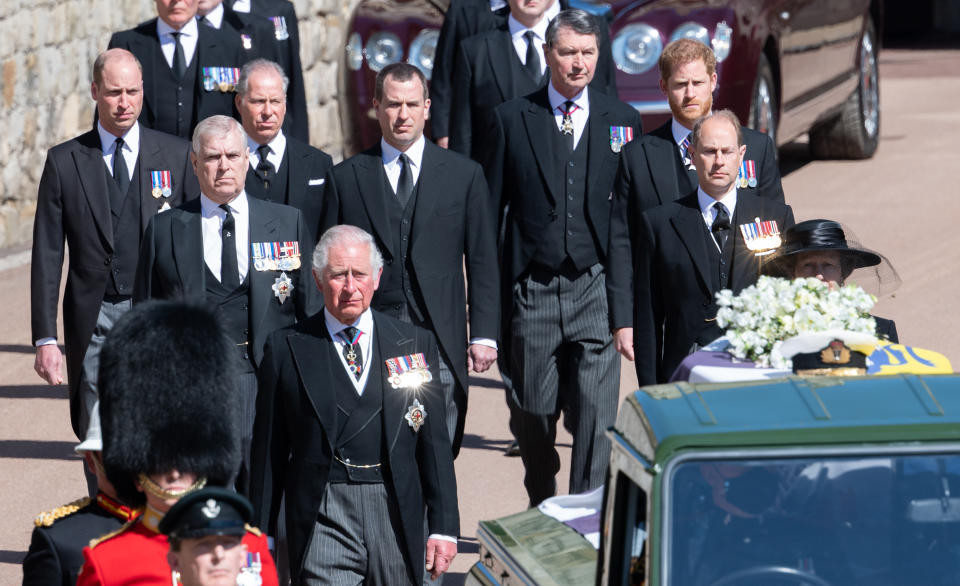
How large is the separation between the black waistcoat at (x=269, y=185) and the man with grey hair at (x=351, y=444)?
1712mm

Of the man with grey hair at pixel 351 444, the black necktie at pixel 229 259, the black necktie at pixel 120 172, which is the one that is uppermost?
the black necktie at pixel 120 172

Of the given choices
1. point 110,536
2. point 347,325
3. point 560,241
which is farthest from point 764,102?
point 110,536

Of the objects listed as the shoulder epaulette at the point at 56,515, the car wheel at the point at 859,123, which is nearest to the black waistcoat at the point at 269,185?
the shoulder epaulette at the point at 56,515

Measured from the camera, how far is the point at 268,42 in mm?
9430

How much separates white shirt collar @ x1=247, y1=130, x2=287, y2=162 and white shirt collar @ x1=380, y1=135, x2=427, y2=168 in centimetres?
55

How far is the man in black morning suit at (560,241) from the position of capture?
25.3 ft

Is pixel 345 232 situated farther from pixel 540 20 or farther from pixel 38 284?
pixel 540 20

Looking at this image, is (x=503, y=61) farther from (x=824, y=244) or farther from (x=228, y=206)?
(x=824, y=244)

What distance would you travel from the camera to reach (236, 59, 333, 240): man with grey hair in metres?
7.70

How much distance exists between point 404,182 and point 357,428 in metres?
1.72

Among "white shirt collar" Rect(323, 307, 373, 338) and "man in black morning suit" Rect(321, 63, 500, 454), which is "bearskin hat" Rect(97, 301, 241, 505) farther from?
"man in black morning suit" Rect(321, 63, 500, 454)

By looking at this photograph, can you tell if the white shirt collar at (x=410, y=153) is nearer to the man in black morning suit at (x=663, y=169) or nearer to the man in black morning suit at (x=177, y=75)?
the man in black morning suit at (x=663, y=169)

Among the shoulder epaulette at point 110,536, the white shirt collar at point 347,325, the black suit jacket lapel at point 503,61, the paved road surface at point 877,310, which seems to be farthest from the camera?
the black suit jacket lapel at point 503,61

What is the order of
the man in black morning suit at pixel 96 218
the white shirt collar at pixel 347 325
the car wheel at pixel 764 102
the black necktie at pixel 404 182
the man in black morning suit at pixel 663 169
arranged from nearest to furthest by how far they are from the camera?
the white shirt collar at pixel 347 325, the man in black morning suit at pixel 663 169, the black necktie at pixel 404 182, the man in black morning suit at pixel 96 218, the car wheel at pixel 764 102
